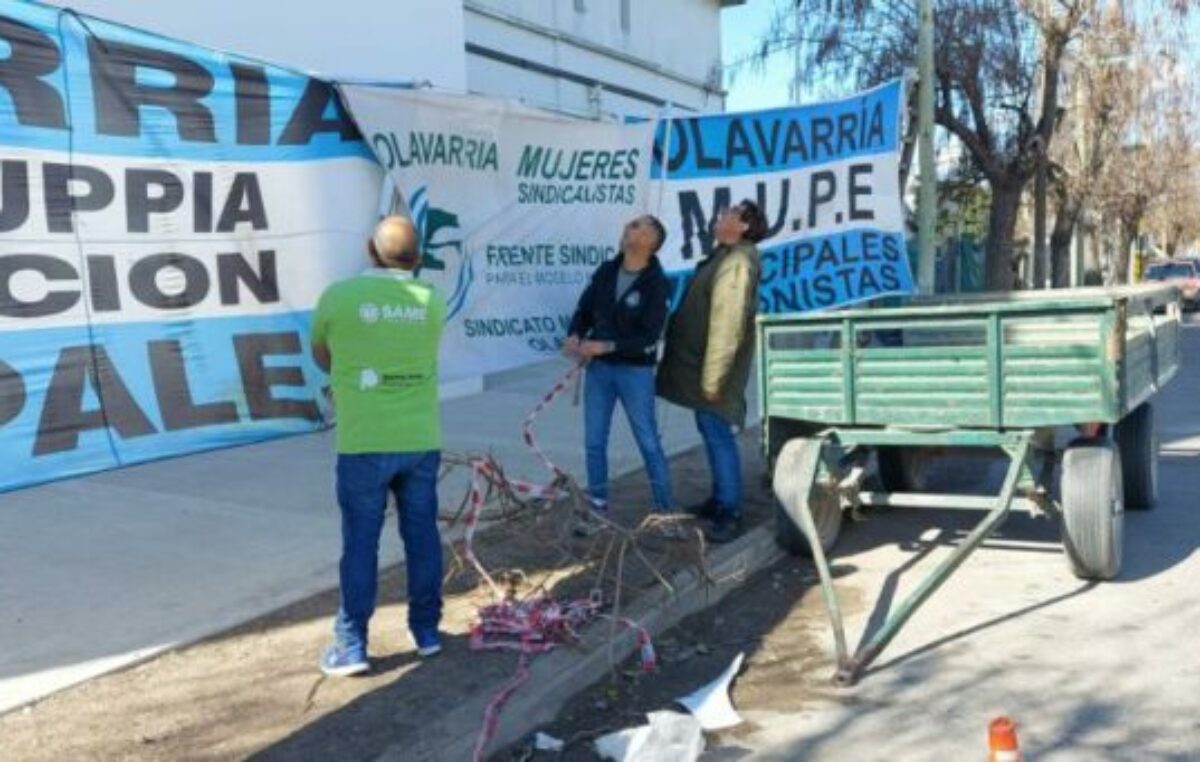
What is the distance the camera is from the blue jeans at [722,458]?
6859 mm

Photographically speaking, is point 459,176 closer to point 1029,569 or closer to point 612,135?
point 612,135

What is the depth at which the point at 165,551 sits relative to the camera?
6.50 metres

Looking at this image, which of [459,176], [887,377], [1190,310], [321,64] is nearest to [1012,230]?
[321,64]

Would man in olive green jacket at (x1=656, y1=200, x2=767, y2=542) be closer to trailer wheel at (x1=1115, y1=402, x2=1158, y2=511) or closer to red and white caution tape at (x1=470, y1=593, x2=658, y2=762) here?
red and white caution tape at (x1=470, y1=593, x2=658, y2=762)

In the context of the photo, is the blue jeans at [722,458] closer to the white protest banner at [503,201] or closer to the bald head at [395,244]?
the white protest banner at [503,201]

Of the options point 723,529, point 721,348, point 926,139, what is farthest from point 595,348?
point 926,139

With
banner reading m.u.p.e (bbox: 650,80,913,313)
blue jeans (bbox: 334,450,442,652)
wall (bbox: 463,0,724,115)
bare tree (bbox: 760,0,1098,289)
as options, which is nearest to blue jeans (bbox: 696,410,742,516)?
banner reading m.u.p.e (bbox: 650,80,913,313)

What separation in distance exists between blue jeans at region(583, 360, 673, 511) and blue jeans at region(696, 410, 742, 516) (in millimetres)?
291

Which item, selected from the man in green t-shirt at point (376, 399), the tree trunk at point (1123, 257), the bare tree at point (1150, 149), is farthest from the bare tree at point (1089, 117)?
the man in green t-shirt at point (376, 399)

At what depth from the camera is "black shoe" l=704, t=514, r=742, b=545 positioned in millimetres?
6824

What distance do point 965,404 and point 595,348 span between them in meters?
1.98

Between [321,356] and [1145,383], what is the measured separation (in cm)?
501

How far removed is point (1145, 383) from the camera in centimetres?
712

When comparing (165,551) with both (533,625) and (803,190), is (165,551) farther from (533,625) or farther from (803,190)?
(803,190)
